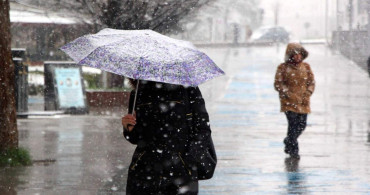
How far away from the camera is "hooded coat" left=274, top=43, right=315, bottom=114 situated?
11141 mm

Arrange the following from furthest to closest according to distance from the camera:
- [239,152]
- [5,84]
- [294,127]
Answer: [239,152] < [294,127] < [5,84]

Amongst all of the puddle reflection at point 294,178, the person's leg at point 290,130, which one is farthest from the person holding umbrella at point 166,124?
the person's leg at point 290,130

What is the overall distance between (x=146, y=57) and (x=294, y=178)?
470cm

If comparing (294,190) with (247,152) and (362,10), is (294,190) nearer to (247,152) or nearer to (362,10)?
(247,152)

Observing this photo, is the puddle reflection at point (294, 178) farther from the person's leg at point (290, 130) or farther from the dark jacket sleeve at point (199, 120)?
the dark jacket sleeve at point (199, 120)

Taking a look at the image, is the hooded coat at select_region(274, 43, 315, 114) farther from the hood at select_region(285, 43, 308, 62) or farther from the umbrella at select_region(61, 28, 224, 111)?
the umbrella at select_region(61, 28, 224, 111)

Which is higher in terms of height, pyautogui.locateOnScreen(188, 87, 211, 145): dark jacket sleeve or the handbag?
pyautogui.locateOnScreen(188, 87, 211, 145): dark jacket sleeve

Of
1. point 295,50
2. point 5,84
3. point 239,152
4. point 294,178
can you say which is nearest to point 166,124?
point 294,178

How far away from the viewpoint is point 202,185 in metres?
9.27

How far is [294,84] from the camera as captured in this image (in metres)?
11.2

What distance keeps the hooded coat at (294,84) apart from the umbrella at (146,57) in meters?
5.45

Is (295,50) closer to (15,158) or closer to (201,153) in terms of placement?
(15,158)

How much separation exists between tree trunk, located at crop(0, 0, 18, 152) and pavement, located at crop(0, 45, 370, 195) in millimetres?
488

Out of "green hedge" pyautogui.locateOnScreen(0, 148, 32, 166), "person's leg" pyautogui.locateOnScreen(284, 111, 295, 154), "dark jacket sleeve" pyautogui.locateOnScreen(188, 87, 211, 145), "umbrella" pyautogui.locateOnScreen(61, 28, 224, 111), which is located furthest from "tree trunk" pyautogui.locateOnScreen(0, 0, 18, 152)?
"dark jacket sleeve" pyautogui.locateOnScreen(188, 87, 211, 145)
